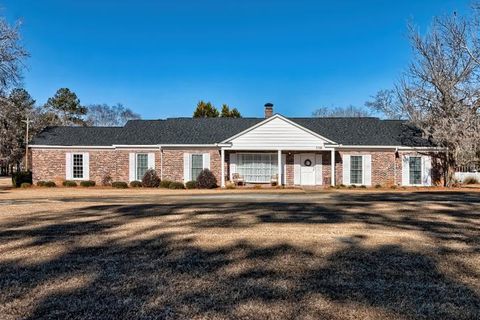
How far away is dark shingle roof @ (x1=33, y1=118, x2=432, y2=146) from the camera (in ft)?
87.1

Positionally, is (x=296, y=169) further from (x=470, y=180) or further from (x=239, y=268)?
(x=239, y=268)

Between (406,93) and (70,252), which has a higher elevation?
Result: (406,93)

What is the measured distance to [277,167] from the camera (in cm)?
2622

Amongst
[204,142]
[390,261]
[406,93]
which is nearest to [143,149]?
[204,142]

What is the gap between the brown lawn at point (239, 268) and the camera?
4.01m

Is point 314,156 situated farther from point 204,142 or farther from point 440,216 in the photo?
point 440,216

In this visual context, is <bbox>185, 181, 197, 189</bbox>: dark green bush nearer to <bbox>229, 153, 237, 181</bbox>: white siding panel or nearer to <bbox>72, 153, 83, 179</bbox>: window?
<bbox>229, 153, 237, 181</bbox>: white siding panel

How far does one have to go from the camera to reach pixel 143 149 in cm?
2664

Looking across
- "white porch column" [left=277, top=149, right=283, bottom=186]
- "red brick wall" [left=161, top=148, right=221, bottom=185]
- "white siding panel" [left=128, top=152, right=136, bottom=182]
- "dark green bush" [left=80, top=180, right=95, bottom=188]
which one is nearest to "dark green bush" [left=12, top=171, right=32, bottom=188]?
"dark green bush" [left=80, top=180, right=95, bottom=188]

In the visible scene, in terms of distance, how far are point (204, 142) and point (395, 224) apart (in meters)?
18.8

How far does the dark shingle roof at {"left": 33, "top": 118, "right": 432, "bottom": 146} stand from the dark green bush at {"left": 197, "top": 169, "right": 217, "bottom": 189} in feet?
7.91

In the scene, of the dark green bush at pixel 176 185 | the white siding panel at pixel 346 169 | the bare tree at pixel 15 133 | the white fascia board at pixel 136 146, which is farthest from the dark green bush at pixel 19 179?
the white siding panel at pixel 346 169

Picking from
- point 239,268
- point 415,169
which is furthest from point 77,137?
point 239,268

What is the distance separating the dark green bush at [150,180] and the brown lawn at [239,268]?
52.2 feet
